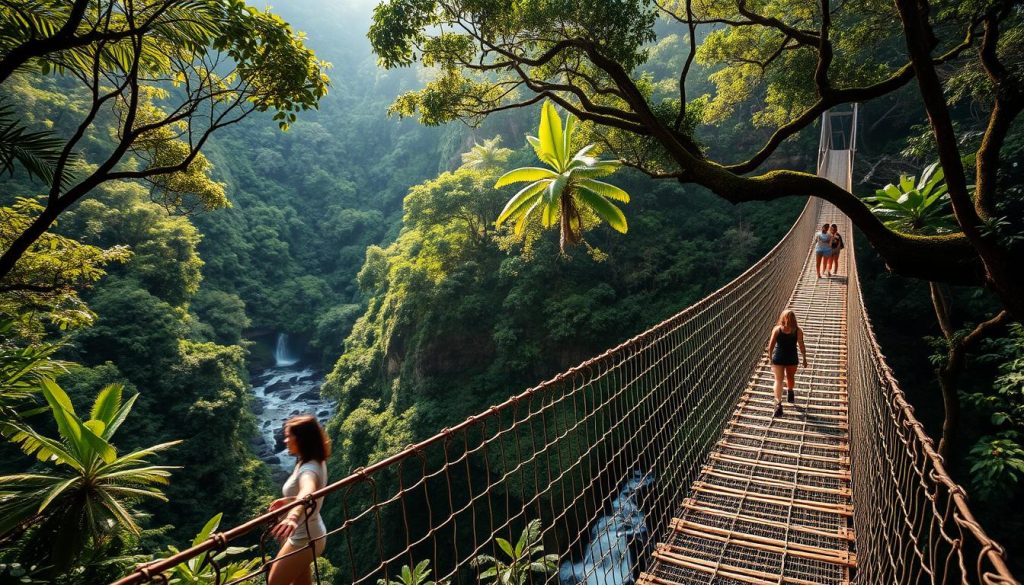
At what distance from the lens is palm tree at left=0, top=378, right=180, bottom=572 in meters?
2.99

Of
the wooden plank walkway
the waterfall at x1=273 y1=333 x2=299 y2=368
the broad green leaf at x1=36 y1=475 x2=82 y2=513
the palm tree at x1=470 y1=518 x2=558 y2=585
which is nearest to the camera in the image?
the palm tree at x1=470 y1=518 x2=558 y2=585

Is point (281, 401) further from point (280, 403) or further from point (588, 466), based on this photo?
point (588, 466)

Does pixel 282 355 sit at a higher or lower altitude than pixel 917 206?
lower

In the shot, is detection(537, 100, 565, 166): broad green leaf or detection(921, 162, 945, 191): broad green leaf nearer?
detection(921, 162, 945, 191): broad green leaf

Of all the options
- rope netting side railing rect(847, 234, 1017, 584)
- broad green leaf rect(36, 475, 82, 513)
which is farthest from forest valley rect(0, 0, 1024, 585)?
rope netting side railing rect(847, 234, 1017, 584)

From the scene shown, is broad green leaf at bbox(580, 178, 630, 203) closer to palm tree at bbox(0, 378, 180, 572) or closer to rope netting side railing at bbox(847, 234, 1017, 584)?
rope netting side railing at bbox(847, 234, 1017, 584)

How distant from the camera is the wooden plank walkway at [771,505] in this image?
226cm

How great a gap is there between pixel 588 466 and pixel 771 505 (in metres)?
3.51

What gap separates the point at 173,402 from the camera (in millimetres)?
11703

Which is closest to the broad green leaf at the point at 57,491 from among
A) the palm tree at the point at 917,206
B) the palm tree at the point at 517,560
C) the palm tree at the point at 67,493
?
the palm tree at the point at 67,493

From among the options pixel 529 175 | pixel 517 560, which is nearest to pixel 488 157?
pixel 529 175

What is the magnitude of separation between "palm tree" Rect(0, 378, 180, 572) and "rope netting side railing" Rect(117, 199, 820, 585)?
2.53 feet

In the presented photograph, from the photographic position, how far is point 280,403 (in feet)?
66.4

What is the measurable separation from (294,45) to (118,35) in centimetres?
101
